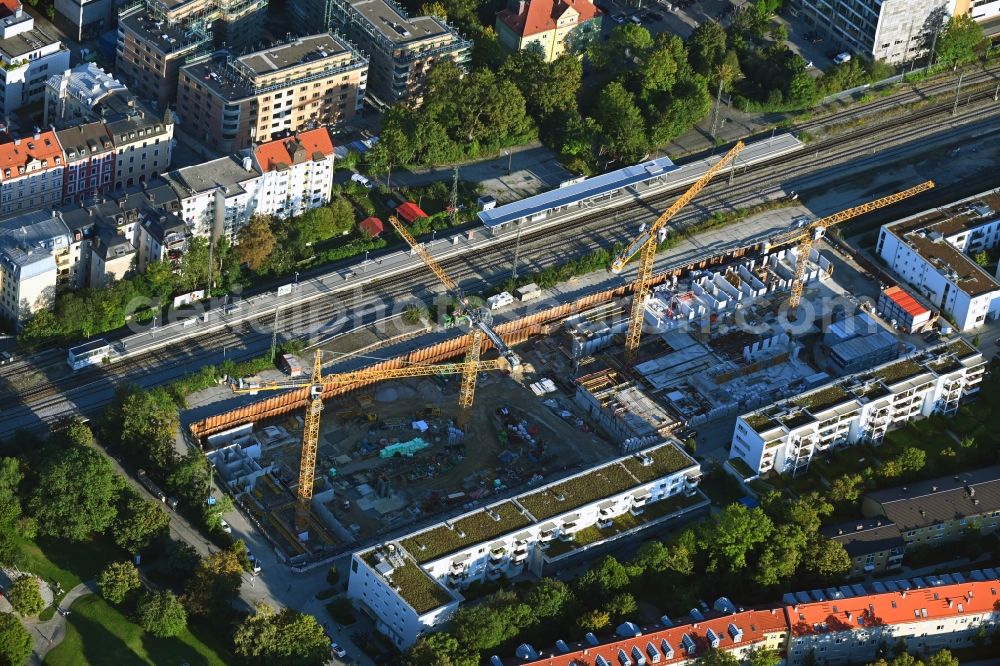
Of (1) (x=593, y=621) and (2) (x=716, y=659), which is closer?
(2) (x=716, y=659)

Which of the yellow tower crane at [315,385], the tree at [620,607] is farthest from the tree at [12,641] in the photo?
the tree at [620,607]

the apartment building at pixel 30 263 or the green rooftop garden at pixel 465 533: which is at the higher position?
the apartment building at pixel 30 263

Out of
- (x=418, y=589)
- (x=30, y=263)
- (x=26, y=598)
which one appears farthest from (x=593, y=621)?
(x=30, y=263)

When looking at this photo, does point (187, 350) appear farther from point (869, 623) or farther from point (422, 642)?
point (869, 623)

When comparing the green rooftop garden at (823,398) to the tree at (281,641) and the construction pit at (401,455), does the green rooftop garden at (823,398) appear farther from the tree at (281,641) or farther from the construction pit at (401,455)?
the tree at (281,641)

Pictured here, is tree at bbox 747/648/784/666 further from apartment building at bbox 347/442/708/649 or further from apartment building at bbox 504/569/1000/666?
apartment building at bbox 347/442/708/649

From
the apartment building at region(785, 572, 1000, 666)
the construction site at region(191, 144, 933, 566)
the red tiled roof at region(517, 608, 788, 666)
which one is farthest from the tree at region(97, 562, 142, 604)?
the apartment building at region(785, 572, 1000, 666)

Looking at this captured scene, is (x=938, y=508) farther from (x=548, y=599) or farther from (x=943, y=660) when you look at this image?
(x=548, y=599)
